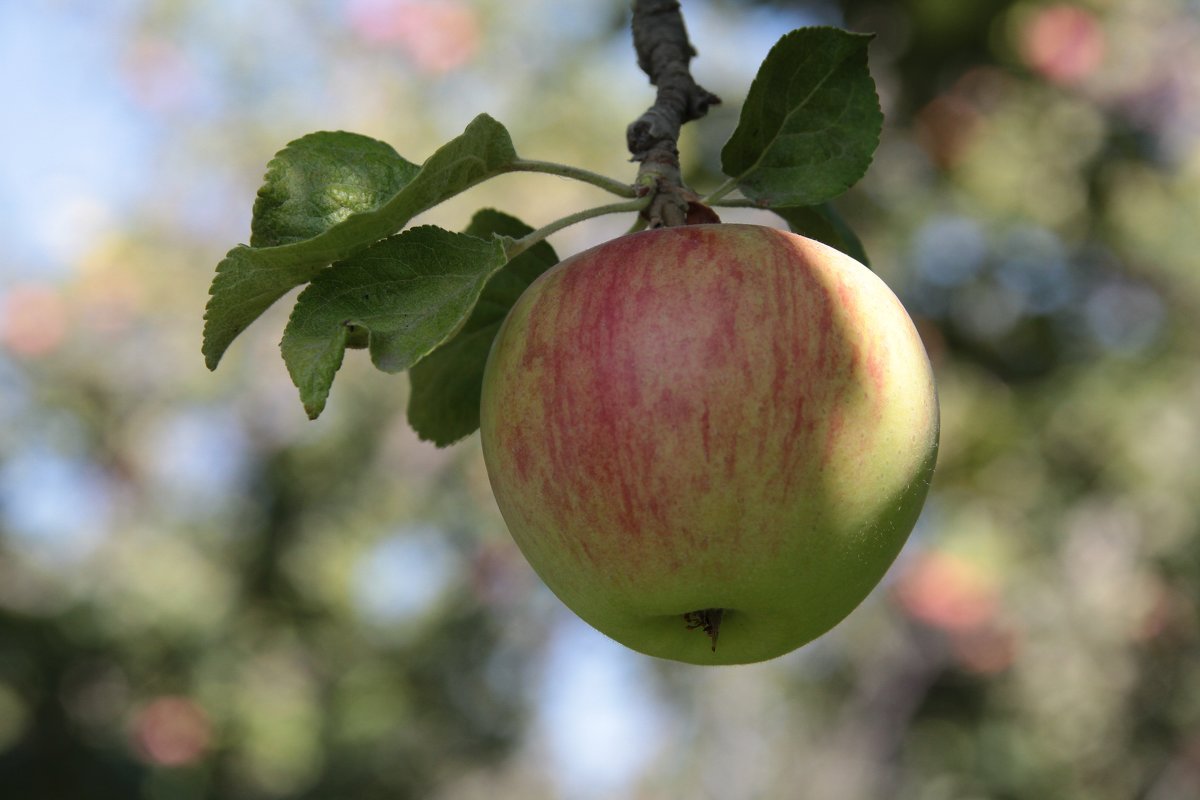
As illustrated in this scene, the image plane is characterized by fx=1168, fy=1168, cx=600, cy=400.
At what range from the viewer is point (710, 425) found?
25.5 inches

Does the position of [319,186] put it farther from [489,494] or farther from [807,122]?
[489,494]

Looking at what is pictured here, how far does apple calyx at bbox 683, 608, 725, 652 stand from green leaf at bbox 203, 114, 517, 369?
1.01 feet

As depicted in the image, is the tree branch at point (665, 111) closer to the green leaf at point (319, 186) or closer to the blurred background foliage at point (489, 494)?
the green leaf at point (319, 186)

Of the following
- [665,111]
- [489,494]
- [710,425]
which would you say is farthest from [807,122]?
[489,494]

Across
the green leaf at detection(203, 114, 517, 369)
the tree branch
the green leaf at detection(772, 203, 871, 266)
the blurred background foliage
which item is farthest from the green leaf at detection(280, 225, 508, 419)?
the blurred background foliage

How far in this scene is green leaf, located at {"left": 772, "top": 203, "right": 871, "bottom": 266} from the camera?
0.91 metres

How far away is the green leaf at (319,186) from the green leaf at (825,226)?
1.14ft

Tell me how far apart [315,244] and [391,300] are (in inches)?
2.1

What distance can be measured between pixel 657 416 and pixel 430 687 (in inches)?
188

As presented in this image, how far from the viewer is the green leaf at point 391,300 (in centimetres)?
63

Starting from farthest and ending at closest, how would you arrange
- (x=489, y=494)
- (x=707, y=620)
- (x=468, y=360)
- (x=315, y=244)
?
(x=489, y=494), (x=468, y=360), (x=707, y=620), (x=315, y=244)

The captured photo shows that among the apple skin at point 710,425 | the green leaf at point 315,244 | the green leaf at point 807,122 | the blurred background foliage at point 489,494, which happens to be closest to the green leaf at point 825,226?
the green leaf at point 807,122

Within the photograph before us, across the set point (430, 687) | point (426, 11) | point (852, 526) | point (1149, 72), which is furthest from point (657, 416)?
point (430, 687)

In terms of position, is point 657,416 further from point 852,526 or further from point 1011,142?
point 1011,142
